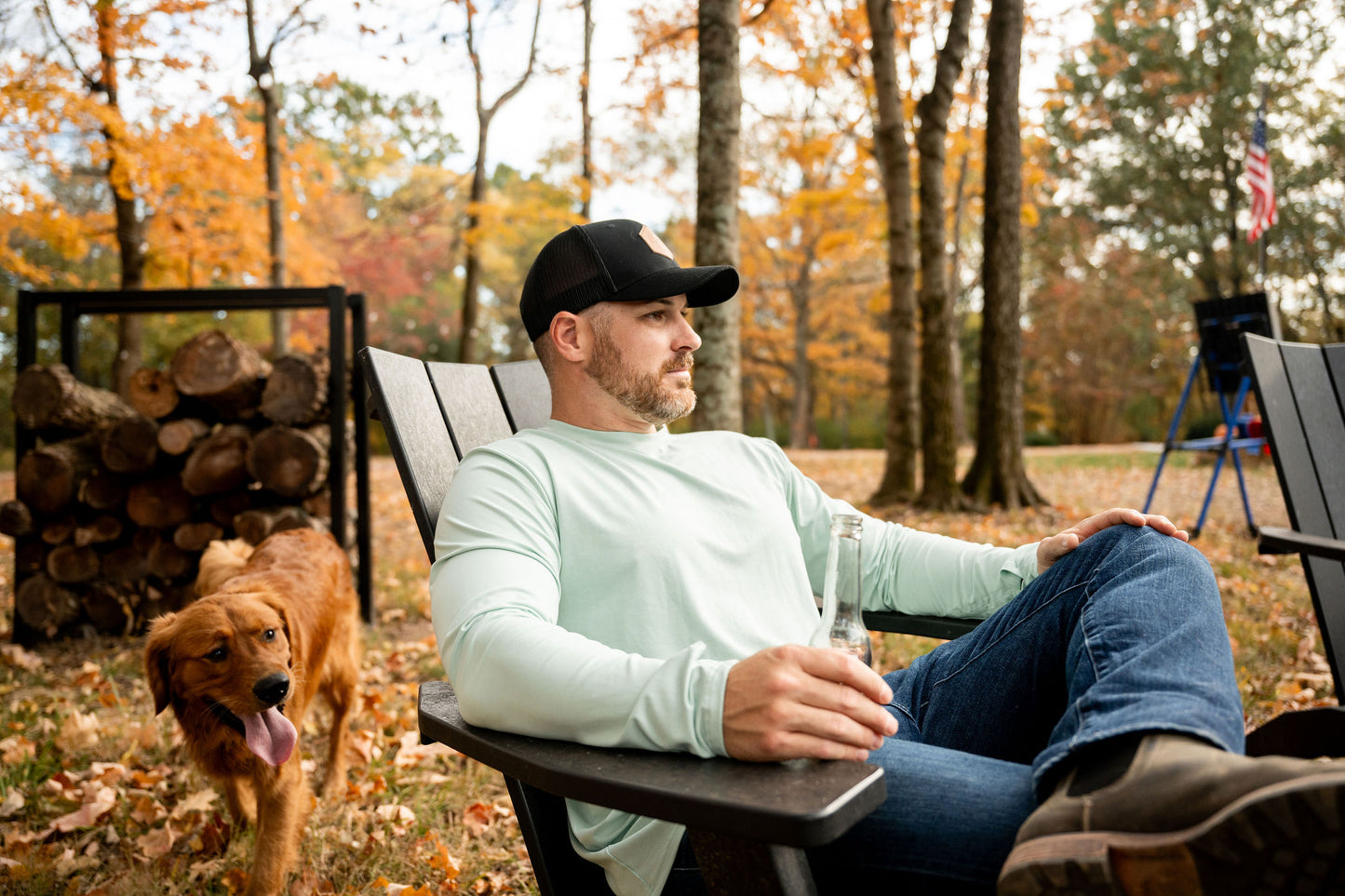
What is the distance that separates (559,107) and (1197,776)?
16.8 meters

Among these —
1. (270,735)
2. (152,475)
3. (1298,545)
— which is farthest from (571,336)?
(152,475)

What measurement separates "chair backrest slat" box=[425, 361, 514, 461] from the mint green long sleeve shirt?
35 centimetres

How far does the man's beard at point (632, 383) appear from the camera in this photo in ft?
6.17

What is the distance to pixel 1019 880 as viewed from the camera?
3.09 feet

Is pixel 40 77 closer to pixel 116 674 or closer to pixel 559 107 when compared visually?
pixel 116 674

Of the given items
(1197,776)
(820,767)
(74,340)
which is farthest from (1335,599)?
(74,340)

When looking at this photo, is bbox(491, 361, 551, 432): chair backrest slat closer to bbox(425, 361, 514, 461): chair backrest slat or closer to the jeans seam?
bbox(425, 361, 514, 461): chair backrest slat

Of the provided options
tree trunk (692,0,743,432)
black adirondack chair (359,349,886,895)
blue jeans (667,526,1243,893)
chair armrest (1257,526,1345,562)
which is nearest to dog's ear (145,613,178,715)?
black adirondack chair (359,349,886,895)

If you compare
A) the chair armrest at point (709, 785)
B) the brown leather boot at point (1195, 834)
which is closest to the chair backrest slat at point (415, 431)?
the chair armrest at point (709, 785)

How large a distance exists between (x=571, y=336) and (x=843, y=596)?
0.88 metres

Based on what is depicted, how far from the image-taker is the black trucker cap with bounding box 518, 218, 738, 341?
71.2 inches

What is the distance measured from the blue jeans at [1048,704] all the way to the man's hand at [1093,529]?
3 cm

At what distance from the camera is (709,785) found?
3.32 ft

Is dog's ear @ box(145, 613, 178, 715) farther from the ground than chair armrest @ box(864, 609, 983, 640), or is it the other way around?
chair armrest @ box(864, 609, 983, 640)
